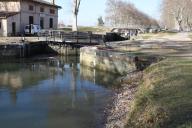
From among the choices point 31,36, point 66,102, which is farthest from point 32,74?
point 31,36

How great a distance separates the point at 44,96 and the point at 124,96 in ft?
15.4

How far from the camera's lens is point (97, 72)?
32750 mm

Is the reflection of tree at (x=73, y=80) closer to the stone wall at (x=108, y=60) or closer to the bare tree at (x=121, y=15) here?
the stone wall at (x=108, y=60)

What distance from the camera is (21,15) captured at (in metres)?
56.2

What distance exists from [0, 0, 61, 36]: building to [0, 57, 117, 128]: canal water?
53.5 ft

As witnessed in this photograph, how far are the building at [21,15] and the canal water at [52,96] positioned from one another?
16.3m

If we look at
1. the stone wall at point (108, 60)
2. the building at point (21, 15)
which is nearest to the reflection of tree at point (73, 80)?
the stone wall at point (108, 60)

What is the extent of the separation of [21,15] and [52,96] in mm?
36073

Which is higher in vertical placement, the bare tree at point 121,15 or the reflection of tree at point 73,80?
the bare tree at point 121,15

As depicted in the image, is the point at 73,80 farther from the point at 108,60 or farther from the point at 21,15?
the point at 21,15

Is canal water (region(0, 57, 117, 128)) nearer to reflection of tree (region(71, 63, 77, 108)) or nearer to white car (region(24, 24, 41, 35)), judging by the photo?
reflection of tree (region(71, 63, 77, 108))

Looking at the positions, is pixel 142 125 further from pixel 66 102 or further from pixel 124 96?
pixel 66 102

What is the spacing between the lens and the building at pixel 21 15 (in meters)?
52.8

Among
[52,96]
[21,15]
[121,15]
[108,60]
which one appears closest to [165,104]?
[52,96]
